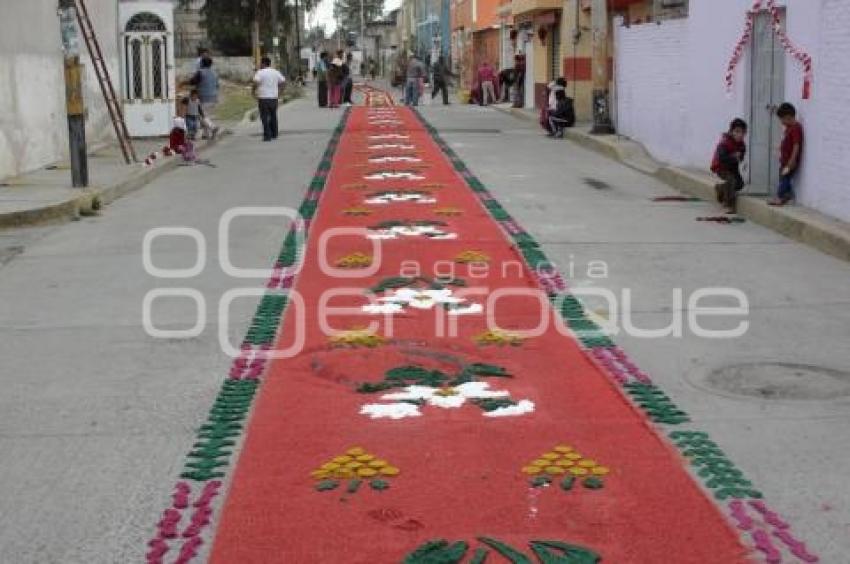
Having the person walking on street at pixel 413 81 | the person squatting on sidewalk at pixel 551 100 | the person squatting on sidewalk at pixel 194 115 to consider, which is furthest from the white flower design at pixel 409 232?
the person walking on street at pixel 413 81

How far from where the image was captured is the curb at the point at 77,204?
13.2 meters

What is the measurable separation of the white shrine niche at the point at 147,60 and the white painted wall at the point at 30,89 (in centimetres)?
414

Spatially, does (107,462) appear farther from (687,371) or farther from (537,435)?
(687,371)

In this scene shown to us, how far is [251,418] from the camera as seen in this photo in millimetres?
6086

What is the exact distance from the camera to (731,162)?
13.5m

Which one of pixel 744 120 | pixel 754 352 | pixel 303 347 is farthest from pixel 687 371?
pixel 744 120

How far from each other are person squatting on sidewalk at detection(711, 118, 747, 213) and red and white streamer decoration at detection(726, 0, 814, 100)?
1.03m

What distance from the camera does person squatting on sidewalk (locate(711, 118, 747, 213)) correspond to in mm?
13477

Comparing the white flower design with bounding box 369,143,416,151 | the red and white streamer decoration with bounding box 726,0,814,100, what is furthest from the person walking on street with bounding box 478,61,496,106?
the red and white streamer decoration with bounding box 726,0,814,100

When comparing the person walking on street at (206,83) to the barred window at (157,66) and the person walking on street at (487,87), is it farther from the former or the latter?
the person walking on street at (487,87)

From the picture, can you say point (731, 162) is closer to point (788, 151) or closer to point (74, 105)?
point (788, 151)

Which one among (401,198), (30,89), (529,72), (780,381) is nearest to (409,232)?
(401,198)

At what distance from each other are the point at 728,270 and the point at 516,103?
87.4ft

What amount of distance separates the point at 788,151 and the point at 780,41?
1.53 m
